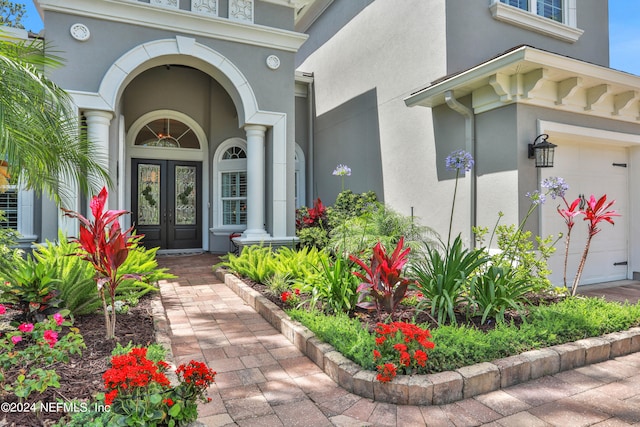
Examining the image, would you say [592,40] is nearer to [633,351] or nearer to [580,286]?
[580,286]

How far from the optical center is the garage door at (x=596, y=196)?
5609 mm

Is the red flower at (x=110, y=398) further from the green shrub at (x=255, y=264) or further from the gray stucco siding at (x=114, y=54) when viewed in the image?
the gray stucco siding at (x=114, y=54)

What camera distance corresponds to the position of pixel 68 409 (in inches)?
77.4

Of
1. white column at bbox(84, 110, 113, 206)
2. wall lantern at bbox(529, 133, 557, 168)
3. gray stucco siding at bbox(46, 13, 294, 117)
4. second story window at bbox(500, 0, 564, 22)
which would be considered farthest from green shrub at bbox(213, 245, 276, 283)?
second story window at bbox(500, 0, 564, 22)

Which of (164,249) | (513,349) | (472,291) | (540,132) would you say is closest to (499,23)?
(540,132)

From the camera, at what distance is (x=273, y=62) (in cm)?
684

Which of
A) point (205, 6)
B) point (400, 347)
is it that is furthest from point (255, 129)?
point (400, 347)

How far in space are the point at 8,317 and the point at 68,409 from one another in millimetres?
2225

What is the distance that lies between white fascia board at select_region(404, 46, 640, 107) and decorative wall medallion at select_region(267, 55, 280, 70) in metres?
2.66

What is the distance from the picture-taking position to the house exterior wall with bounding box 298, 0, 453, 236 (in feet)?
21.4

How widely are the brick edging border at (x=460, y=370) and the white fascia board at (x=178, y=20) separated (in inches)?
202

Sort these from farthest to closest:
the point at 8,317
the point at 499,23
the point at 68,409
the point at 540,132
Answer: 1. the point at 499,23
2. the point at 540,132
3. the point at 8,317
4. the point at 68,409

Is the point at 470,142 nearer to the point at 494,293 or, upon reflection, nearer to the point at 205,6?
the point at 494,293

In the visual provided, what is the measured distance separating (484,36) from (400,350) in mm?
5917
